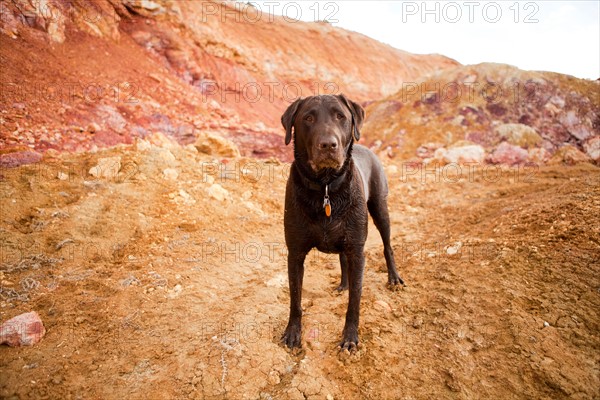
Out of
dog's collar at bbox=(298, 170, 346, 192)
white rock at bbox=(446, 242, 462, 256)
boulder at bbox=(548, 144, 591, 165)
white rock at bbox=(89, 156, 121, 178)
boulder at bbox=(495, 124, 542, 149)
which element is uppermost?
boulder at bbox=(495, 124, 542, 149)

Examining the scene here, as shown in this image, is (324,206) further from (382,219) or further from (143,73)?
(143,73)

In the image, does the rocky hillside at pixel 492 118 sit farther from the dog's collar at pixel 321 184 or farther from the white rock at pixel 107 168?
the white rock at pixel 107 168

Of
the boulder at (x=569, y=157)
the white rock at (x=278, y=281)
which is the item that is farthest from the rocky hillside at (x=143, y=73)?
the boulder at (x=569, y=157)

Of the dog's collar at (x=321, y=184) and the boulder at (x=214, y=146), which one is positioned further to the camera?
the boulder at (x=214, y=146)

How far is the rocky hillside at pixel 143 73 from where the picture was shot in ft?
28.1

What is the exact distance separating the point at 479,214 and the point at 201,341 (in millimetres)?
5041

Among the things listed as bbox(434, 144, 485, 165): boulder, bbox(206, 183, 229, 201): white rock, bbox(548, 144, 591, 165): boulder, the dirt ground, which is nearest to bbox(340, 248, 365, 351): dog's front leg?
the dirt ground

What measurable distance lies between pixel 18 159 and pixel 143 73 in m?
10.8

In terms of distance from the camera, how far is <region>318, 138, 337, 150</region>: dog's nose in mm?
2298

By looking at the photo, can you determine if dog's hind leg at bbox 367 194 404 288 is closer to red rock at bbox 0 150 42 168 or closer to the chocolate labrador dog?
the chocolate labrador dog

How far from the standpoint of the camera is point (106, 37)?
14328 mm

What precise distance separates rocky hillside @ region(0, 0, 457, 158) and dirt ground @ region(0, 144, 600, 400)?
381cm

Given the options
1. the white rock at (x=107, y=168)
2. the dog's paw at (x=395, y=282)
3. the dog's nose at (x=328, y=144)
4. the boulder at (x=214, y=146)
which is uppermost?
the boulder at (x=214, y=146)

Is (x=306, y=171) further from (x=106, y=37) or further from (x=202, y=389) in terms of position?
(x=106, y=37)
